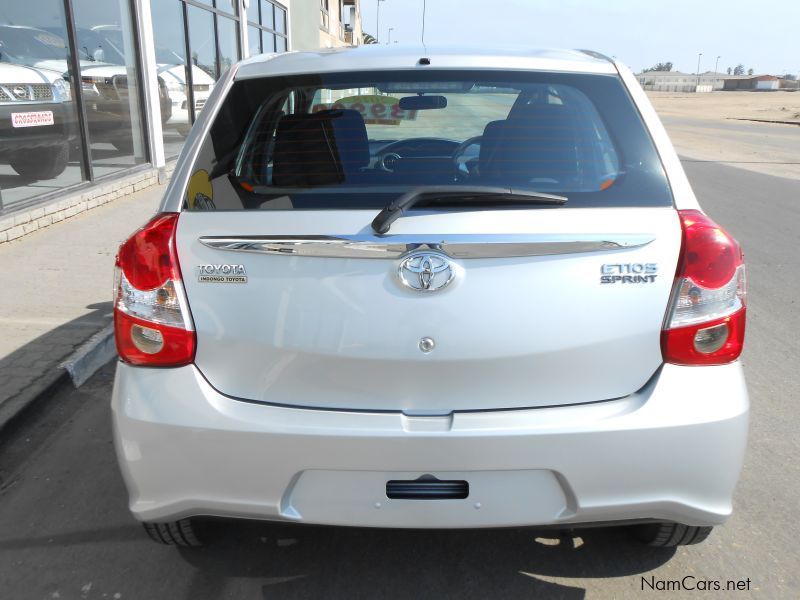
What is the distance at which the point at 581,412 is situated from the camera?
6.62ft

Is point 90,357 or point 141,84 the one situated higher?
point 141,84

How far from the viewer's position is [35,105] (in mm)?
7812

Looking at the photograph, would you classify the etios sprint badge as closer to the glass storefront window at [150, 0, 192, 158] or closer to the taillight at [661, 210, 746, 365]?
the taillight at [661, 210, 746, 365]

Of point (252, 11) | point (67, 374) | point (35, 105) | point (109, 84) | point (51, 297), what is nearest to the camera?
point (67, 374)

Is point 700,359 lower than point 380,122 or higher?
lower

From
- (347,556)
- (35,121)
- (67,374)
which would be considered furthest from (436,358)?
(35,121)

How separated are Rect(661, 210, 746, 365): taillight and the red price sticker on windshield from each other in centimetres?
120

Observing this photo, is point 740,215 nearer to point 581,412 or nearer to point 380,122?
point 380,122

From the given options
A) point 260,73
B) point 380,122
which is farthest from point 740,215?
point 260,73

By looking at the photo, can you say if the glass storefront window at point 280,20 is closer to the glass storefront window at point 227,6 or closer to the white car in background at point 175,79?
the glass storefront window at point 227,6

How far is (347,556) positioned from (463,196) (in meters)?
1.37

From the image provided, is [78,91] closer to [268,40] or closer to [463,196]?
[463,196]

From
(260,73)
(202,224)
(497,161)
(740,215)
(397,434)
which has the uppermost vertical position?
(260,73)

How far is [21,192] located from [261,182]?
6.32 m
